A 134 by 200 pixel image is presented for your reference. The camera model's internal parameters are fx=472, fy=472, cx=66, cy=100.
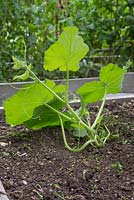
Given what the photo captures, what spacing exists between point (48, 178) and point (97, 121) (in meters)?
0.42

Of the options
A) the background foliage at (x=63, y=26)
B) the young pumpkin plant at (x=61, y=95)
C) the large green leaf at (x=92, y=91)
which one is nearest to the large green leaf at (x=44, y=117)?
the young pumpkin plant at (x=61, y=95)

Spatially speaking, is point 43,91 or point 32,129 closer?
point 43,91

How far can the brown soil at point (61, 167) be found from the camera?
1428mm

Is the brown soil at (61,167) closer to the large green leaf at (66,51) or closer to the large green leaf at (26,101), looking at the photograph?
the large green leaf at (26,101)

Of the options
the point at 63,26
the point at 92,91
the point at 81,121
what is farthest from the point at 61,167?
the point at 63,26

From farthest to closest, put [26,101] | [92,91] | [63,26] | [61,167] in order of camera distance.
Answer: [63,26], [92,91], [26,101], [61,167]

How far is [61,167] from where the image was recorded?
1.61 metres

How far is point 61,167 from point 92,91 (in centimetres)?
39

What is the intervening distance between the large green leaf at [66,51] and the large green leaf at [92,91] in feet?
0.36

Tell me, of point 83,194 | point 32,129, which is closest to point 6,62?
point 32,129

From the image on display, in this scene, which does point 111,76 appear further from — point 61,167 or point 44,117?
point 61,167

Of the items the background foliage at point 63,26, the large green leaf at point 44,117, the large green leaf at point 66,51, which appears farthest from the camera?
the background foliage at point 63,26

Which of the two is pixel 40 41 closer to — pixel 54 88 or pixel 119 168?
pixel 54 88

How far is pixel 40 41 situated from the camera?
11.5ft
